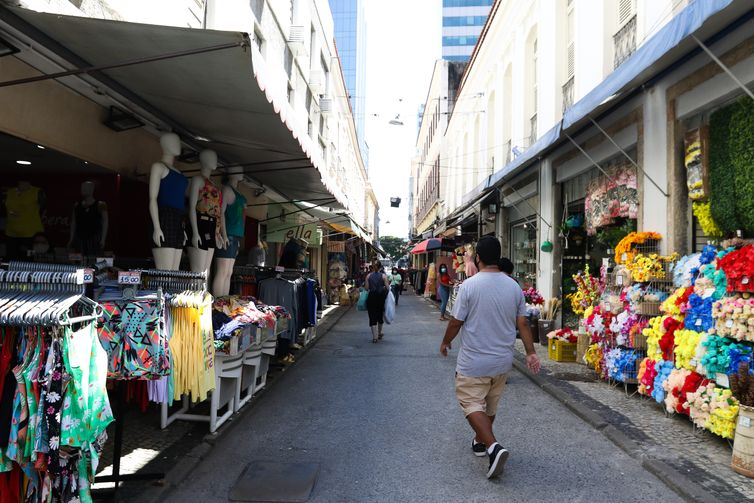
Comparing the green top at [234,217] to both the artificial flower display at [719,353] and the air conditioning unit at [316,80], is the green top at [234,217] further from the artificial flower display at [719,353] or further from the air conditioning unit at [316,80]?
the air conditioning unit at [316,80]

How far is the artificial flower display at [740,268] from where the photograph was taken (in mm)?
4113

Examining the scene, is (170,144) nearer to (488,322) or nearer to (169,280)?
(169,280)

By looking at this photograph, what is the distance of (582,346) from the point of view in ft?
26.2

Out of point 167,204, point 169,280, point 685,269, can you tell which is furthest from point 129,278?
point 685,269

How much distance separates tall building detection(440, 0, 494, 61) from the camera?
7069 cm

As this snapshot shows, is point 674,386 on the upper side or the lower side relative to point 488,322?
lower

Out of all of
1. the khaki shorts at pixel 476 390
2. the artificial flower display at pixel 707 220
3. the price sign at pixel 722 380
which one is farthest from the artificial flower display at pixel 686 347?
the khaki shorts at pixel 476 390

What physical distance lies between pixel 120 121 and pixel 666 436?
20.9ft

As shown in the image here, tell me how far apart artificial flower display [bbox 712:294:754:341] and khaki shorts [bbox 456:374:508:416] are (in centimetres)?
194

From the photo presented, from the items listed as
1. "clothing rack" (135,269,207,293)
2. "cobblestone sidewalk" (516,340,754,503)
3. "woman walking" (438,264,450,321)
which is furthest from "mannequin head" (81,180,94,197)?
"woman walking" (438,264,450,321)

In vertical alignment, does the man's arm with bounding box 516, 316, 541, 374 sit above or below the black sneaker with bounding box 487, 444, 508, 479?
above

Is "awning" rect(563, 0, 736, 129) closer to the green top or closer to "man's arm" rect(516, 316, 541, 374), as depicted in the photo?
"man's arm" rect(516, 316, 541, 374)

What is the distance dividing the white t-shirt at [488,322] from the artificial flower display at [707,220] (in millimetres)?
2689

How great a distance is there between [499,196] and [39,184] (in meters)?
11.4
